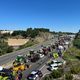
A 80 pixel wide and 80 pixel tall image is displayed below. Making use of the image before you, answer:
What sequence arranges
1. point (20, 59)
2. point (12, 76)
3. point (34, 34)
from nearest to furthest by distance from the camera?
point (12, 76), point (20, 59), point (34, 34)

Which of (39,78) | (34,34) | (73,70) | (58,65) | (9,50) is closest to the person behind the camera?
(39,78)

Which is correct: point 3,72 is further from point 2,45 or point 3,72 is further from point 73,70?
point 2,45

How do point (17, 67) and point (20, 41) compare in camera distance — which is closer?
point (17, 67)

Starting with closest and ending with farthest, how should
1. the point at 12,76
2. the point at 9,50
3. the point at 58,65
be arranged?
the point at 12,76
the point at 58,65
the point at 9,50

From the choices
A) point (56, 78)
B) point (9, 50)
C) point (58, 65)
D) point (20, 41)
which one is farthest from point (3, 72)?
point (20, 41)

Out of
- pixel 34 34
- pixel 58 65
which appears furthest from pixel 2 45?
pixel 34 34

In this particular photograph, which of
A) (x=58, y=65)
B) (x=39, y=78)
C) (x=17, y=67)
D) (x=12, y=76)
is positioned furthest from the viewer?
(x=58, y=65)

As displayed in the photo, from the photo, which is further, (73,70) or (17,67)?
(17,67)

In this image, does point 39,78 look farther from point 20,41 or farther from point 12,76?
point 20,41
